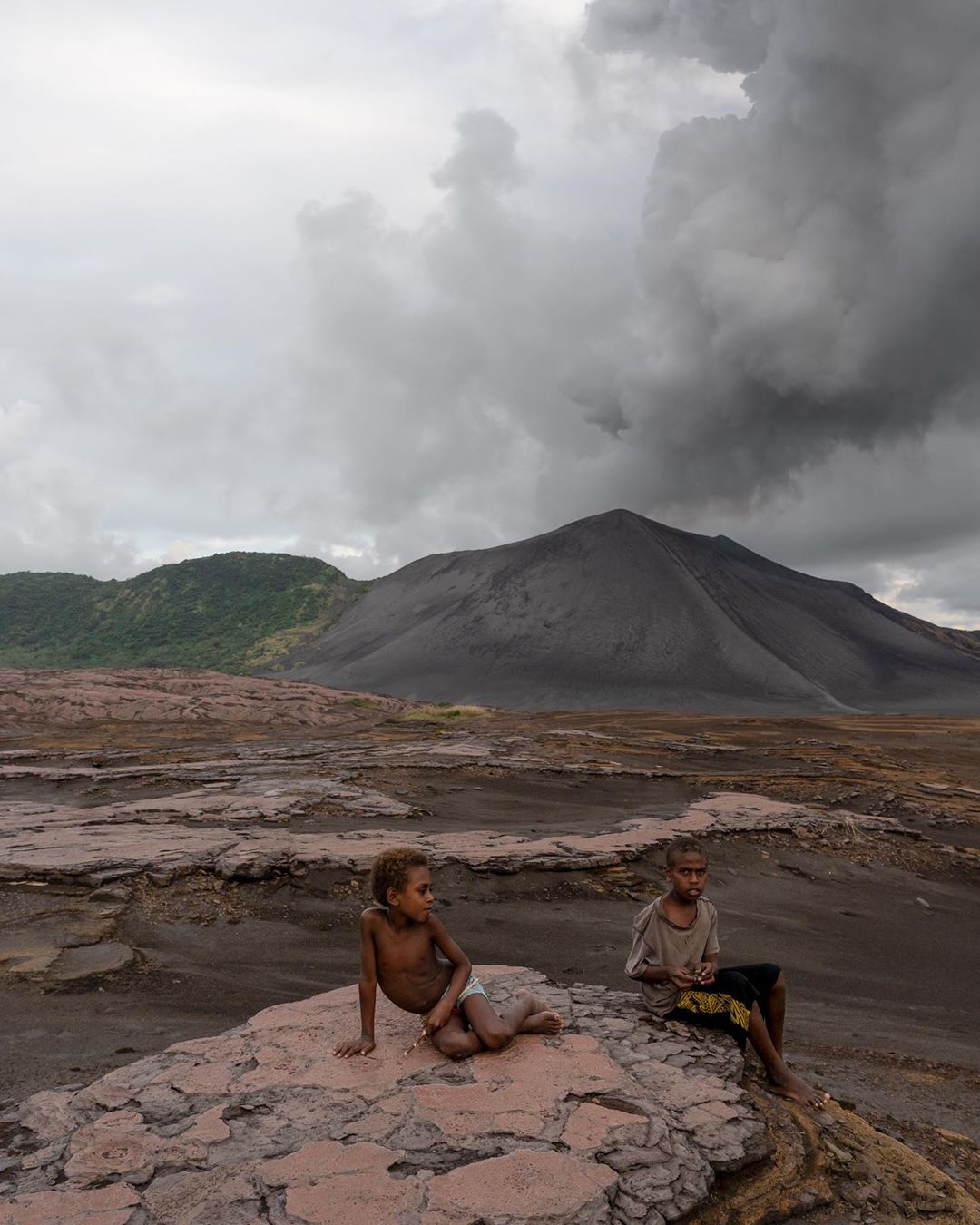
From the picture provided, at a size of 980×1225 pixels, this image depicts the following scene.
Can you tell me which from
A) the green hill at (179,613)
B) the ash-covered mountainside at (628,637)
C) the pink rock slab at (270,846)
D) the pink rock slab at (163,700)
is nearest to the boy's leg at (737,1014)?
the pink rock slab at (270,846)

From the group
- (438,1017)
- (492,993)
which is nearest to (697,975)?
(492,993)

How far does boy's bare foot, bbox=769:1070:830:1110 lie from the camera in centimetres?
312

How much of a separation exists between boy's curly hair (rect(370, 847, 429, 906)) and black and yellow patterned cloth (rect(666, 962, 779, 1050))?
4.78ft

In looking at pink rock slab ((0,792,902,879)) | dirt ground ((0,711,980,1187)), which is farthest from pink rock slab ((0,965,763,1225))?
pink rock slab ((0,792,902,879))

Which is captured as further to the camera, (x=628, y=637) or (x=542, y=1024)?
(x=628, y=637)

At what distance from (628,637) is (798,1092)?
2771 inches

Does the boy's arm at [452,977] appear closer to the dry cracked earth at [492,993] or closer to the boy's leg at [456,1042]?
the boy's leg at [456,1042]

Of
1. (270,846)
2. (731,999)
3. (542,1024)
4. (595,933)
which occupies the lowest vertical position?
(595,933)

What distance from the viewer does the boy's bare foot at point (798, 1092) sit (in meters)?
3.12

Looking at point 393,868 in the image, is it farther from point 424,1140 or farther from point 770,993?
point 770,993

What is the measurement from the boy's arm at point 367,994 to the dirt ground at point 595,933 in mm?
1447

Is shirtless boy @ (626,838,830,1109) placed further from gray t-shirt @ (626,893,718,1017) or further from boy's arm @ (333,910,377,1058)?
boy's arm @ (333,910,377,1058)

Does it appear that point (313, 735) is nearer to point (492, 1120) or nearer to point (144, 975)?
point (144, 975)

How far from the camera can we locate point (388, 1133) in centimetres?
268
